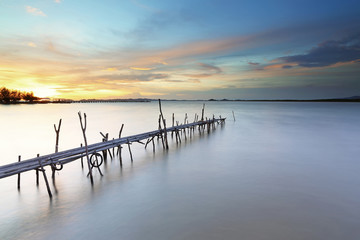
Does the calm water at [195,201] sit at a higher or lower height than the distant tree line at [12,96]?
lower

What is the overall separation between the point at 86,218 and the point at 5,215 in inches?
87.6

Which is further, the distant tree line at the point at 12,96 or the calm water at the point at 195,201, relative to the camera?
the distant tree line at the point at 12,96

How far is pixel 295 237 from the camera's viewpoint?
472 centimetres

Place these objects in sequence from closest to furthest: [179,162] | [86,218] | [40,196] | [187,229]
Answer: [187,229]
[86,218]
[40,196]
[179,162]

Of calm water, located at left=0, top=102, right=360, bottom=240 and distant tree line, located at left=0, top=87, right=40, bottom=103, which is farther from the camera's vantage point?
distant tree line, located at left=0, top=87, right=40, bottom=103

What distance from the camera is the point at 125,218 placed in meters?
5.65

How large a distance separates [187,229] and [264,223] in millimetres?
1853

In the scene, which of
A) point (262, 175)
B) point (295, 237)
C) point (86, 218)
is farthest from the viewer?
point (262, 175)

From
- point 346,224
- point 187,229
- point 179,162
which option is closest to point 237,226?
point 187,229

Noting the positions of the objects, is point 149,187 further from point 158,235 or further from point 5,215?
point 5,215

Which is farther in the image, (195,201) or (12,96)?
(12,96)

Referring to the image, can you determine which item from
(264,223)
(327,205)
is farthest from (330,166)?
(264,223)

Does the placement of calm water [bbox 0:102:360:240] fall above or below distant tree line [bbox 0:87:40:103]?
below

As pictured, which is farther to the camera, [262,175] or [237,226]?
[262,175]
